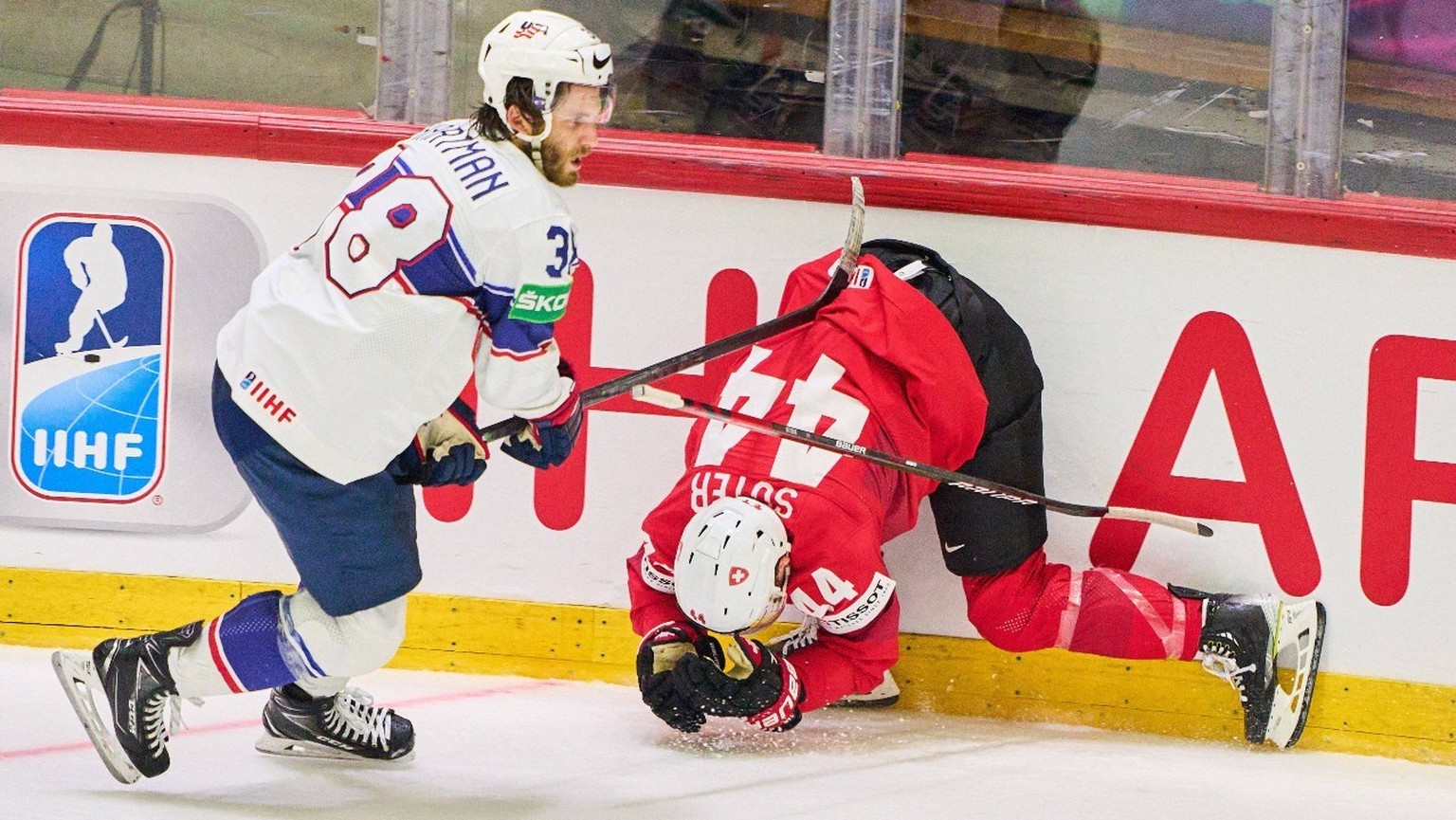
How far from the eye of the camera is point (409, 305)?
8.01ft

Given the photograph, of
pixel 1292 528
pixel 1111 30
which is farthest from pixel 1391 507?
pixel 1111 30

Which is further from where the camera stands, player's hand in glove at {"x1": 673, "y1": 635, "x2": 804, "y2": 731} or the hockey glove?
player's hand in glove at {"x1": 673, "y1": 635, "x2": 804, "y2": 731}

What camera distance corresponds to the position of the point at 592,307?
3.53 metres

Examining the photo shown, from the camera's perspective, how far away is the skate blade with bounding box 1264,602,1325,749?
3.31 meters

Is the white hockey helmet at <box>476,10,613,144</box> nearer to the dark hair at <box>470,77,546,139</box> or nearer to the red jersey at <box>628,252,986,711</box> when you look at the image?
the dark hair at <box>470,77,546,139</box>

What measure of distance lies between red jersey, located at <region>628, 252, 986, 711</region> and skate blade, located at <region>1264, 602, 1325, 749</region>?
2.46 ft

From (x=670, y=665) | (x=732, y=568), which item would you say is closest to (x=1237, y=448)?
(x=732, y=568)

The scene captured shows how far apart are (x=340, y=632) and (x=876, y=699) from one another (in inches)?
51.7

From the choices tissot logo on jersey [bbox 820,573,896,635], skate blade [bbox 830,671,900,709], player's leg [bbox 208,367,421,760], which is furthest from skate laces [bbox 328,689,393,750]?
skate blade [bbox 830,671,900,709]

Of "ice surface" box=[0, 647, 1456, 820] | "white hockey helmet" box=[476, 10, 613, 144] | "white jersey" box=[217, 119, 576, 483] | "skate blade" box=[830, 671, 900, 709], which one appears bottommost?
"ice surface" box=[0, 647, 1456, 820]

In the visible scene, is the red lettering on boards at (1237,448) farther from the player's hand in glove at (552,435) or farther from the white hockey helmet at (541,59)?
the white hockey helmet at (541,59)

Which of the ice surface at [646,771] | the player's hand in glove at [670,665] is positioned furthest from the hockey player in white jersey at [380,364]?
the player's hand in glove at [670,665]

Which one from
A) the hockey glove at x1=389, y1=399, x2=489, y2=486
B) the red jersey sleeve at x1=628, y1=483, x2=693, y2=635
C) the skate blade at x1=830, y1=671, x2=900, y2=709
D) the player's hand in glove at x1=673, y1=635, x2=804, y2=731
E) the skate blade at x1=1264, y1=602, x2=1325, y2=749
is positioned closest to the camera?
the hockey glove at x1=389, y1=399, x2=489, y2=486

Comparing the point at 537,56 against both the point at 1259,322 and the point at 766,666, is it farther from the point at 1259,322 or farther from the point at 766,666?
the point at 1259,322
